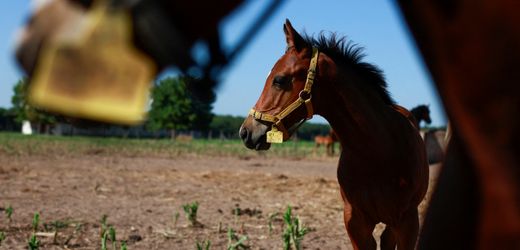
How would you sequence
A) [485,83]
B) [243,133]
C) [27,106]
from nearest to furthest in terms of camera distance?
1. [485,83]
2. [27,106]
3. [243,133]

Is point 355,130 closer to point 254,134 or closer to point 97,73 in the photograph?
point 254,134

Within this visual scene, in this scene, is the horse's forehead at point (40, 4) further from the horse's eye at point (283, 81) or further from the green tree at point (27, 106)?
the horse's eye at point (283, 81)

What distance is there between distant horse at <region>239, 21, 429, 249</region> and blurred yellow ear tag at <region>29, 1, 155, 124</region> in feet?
10.1

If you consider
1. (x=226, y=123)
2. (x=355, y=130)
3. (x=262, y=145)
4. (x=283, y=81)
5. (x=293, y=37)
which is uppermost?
(x=226, y=123)

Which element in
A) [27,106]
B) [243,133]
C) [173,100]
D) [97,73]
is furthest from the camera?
[243,133]

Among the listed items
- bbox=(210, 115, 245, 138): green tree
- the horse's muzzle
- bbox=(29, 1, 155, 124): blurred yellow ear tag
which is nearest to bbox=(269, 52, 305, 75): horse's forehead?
the horse's muzzle

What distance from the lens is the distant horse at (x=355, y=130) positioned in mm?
4152

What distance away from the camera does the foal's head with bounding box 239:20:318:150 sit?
429 centimetres

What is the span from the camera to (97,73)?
1.17 metres

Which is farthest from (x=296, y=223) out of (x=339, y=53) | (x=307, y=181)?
(x=307, y=181)

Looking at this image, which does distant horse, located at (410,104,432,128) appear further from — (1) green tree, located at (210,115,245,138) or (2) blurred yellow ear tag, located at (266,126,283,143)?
(1) green tree, located at (210,115,245,138)

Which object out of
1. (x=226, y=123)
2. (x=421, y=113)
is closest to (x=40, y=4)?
(x=421, y=113)

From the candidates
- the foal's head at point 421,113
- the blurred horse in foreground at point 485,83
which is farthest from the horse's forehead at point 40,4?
the foal's head at point 421,113

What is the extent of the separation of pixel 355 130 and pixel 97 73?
3267 mm
